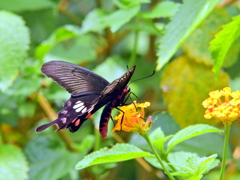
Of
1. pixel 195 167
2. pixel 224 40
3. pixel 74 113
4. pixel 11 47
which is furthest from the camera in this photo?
pixel 11 47

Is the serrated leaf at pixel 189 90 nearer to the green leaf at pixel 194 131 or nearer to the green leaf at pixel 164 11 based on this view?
the green leaf at pixel 164 11

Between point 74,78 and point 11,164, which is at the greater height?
point 74,78

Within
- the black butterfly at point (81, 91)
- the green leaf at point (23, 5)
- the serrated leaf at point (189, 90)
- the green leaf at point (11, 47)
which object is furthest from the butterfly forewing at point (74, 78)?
the green leaf at point (23, 5)

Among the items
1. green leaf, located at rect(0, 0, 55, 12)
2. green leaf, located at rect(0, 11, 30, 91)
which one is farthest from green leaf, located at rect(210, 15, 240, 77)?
green leaf, located at rect(0, 0, 55, 12)

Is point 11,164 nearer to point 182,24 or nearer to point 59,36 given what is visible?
point 59,36

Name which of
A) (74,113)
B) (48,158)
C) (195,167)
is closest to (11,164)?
(48,158)

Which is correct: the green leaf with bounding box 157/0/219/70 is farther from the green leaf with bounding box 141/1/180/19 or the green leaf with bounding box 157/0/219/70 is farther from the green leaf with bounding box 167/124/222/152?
the green leaf with bounding box 141/1/180/19

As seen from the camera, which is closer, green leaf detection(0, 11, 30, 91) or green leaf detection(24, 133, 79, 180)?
green leaf detection(0, 11, 30, 91)

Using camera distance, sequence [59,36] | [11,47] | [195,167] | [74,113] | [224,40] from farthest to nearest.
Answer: [59,36] < [11,47] < [74,113] < [224,40] < [195,167]
